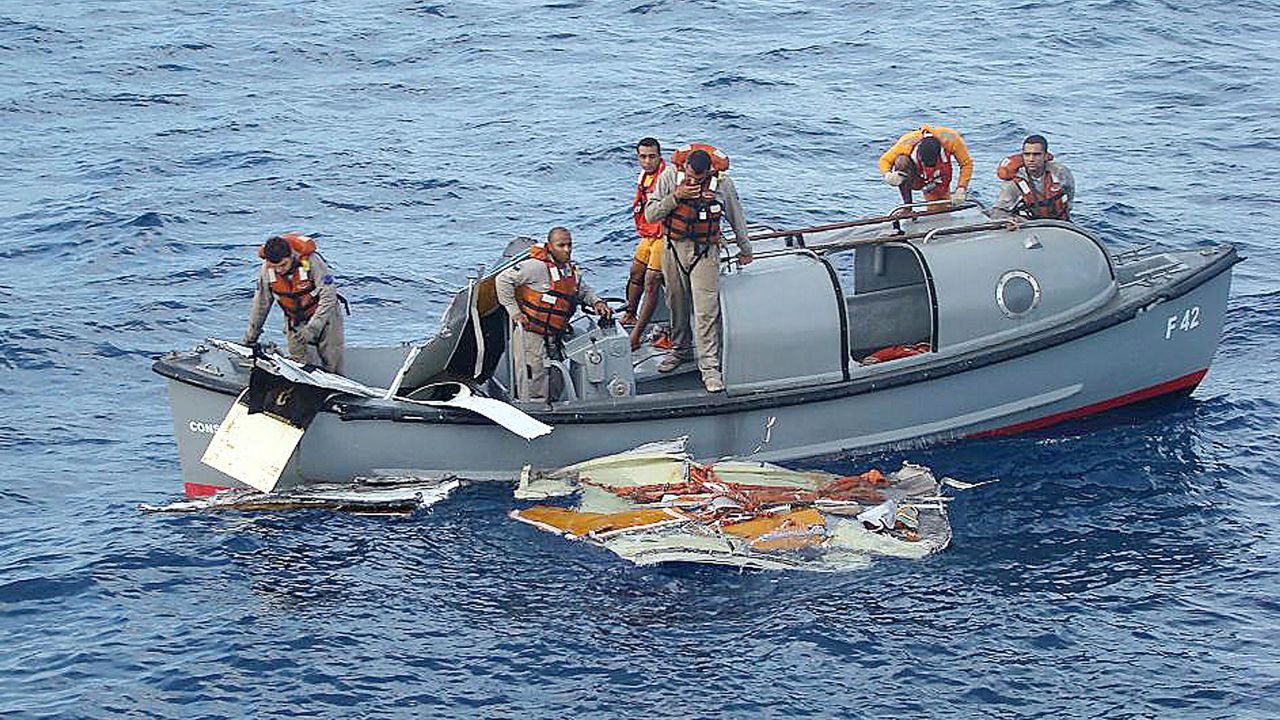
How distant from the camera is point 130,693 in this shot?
1470cm

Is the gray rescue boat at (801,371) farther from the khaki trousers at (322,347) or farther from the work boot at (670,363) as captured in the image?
the khaki trousers at (322,347)

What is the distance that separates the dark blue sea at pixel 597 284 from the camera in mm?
14922

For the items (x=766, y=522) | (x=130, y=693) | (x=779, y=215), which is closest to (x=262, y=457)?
(x=130, y=693)

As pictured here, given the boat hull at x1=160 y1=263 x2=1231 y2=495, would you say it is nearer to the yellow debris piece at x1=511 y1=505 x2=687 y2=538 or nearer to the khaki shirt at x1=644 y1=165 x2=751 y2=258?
the yellow debris piece at x1=511 y1=505 x2=687 y2=538

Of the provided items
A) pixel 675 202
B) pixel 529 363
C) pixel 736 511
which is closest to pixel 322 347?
pixel 529 363

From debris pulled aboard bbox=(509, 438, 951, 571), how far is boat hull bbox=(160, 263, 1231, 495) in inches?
12.0

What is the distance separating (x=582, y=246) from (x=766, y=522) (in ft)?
33.1

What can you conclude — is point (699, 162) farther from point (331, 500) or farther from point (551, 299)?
point (331, 500)

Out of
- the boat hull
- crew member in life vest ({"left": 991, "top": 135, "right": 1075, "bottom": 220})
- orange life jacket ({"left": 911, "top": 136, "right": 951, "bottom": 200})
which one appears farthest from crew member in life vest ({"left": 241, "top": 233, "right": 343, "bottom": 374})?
crew member in life vest ({"left": 991, "top": 135, "right": 1075, "bottom": 220})

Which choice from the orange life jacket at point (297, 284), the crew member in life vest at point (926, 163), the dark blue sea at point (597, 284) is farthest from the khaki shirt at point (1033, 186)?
the orange life jacket at point (297, 284)

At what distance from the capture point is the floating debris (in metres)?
17.6

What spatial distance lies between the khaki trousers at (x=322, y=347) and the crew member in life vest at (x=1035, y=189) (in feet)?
25.2

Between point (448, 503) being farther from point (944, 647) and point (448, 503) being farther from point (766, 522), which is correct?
point (944, 647)

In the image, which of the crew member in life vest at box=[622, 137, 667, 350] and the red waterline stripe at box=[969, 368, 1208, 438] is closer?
the crew member in life vest at box=[622, 137, 667, 350]
